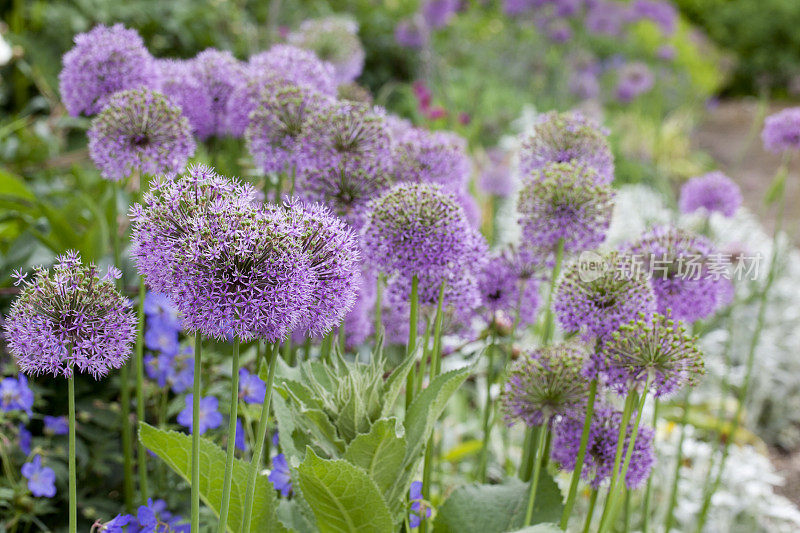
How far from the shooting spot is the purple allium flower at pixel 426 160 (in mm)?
1881

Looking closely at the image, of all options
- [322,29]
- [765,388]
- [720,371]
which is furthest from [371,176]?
[765,388]

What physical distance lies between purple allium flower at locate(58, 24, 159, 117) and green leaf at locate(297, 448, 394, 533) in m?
1.03

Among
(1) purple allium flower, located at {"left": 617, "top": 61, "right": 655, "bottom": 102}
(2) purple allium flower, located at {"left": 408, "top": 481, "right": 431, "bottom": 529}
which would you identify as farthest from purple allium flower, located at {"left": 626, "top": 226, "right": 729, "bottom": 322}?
(1) purple allium flower, located at {"left": 617, "top": 61, "right": 655, "bottom": 102}

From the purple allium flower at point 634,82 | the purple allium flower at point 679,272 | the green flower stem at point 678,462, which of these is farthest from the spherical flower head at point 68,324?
the purple allium flower at point 634,82

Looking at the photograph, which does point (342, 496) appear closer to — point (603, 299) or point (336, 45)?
point (603, 299)

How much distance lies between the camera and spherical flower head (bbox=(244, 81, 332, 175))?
5.68ft

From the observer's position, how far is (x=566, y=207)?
1728mm

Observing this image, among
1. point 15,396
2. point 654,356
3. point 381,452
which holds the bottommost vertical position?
point 15,396

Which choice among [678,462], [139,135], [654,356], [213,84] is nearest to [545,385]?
[654,356]

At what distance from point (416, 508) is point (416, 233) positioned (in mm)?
671

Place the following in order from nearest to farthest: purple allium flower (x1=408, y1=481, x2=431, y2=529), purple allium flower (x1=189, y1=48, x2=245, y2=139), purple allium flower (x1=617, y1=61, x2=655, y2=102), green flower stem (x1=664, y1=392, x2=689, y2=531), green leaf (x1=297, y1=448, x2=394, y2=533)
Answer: green leaf (x1=297, y1=448, x2=394, y2=533), purple allium flower (x1=408, y1=481, x2=431, y2=529), purple allium flower (x1=189, y1=48, x2=245, y2=139), green flower stem (x1=664, y1=392, x2=689, y2=531), purple allium flower (x1=617, y1=61, x2=655, y2=102)

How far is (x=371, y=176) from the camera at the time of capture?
1.70 metres

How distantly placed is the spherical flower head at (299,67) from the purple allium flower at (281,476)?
917 millimetres

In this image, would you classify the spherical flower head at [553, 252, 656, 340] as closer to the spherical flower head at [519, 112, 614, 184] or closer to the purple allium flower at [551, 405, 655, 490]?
the purple allium flower at [551, 405, 655, 490]
